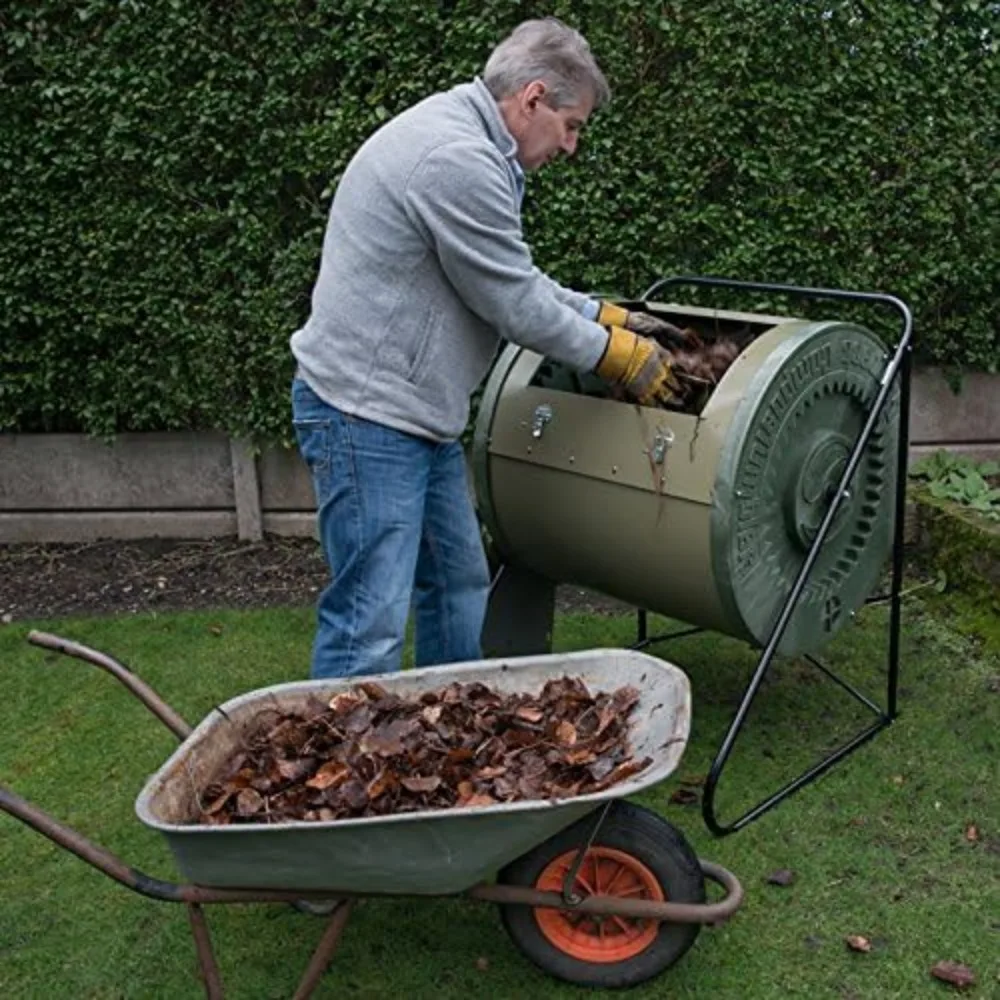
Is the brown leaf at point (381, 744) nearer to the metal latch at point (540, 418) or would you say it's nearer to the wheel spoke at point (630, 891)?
the wheel spoke at point (630, 891)

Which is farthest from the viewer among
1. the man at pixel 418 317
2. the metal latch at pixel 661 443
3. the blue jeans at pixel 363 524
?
the metal latch at pixel 661 443

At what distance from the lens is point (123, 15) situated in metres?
4.91

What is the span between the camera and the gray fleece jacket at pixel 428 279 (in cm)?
277

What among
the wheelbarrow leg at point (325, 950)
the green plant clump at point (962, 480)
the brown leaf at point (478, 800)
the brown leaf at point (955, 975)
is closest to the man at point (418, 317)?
the brown leaf at point (478, 800)

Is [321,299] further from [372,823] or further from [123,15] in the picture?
[123,15]

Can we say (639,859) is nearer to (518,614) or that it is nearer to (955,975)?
(955,975)

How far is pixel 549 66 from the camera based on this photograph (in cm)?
285

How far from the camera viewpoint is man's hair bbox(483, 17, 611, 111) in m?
2.85

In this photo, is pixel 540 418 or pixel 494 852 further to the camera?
pixel 540 418

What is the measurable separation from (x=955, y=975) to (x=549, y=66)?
7.02ft

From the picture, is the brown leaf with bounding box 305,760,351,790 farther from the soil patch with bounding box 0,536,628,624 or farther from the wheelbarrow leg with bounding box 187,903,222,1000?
the soil patch with bounding box 0,536,628,624

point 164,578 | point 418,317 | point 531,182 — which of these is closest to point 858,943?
point 418,317

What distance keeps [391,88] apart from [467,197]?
2.40 metres

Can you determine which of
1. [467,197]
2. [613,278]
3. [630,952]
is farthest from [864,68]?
[630,952]
